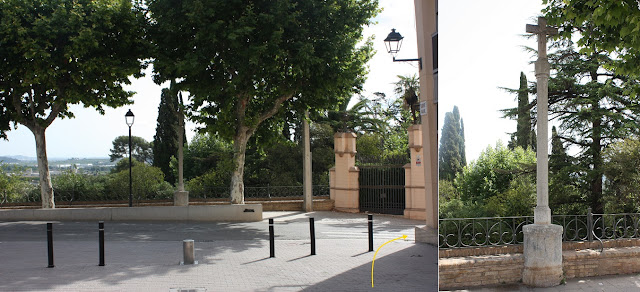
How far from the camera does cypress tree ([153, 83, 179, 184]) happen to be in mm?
12211

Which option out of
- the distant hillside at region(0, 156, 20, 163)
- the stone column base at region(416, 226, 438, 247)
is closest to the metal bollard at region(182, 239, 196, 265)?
the stone column base at region(416, 226, 438, 247)

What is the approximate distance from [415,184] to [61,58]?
675 cm

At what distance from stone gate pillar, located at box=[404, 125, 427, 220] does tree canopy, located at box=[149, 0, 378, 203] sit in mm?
1730

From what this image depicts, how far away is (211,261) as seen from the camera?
221 inches

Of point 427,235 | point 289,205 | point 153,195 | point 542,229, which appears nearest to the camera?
point 542,229

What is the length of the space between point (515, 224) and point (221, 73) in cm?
549

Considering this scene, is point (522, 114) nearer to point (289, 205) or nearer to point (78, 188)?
point (289, 205)

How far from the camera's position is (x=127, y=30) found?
9.18 metres

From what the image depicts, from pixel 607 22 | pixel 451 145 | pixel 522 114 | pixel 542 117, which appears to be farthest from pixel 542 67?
pixel 522 114

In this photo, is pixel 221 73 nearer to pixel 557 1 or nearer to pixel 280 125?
pixel 280 125

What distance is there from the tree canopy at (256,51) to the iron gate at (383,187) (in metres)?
2.20

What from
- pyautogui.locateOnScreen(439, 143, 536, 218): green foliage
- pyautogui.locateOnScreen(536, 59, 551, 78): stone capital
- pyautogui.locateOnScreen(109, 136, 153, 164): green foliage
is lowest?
pyautogui.locateOnScreen(439, 143, 536, 218): green foliage

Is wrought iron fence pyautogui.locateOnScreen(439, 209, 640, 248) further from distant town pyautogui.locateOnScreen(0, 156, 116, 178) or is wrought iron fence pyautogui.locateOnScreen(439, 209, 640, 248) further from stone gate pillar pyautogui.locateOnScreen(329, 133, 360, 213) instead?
distant town pyautogui.locateOnScreen(0, 156, 116, 178)

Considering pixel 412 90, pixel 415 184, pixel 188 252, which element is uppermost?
pixel 412 90
